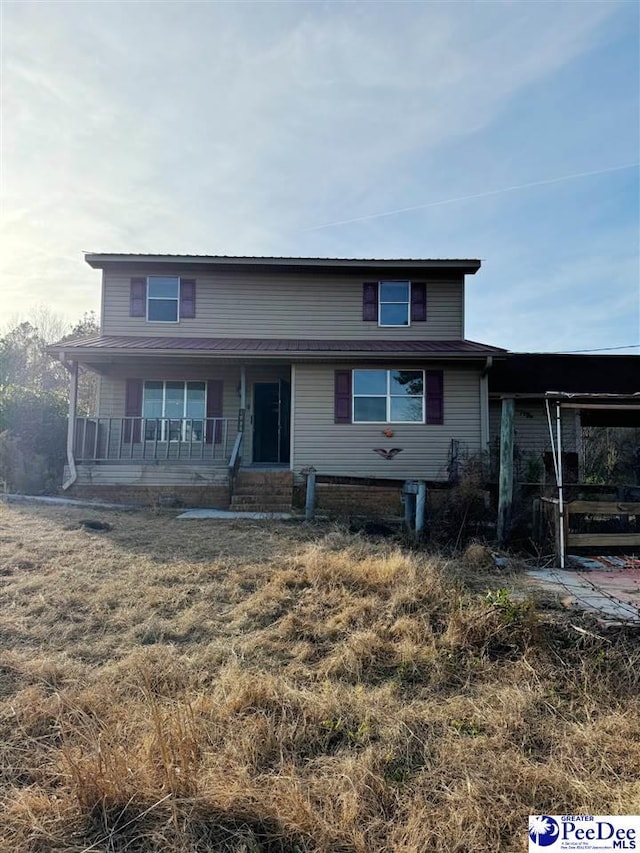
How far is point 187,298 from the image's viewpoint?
490 inches

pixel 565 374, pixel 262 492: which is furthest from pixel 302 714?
pixel 565 374

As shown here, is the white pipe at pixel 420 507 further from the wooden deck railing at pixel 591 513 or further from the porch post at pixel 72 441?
the porch post at pixel 72 441

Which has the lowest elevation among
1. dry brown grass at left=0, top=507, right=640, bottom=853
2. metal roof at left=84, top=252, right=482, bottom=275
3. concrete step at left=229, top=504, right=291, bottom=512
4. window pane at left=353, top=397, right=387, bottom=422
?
dry brown grass at left=0, top=507, right=640, bottom=853

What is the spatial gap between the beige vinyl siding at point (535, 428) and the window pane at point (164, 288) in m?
9.26

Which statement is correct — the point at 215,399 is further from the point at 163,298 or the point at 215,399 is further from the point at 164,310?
the point at 163,298

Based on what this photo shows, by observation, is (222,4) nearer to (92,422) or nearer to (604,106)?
(604,106)

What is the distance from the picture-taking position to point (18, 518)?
777cm

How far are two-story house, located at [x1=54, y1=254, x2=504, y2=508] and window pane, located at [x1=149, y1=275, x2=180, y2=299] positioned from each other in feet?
0.13

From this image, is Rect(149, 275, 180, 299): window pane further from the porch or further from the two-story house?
the porch

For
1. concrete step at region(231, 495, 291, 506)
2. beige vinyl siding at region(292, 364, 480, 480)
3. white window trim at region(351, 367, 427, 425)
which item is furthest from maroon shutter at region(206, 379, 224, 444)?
white window trim at region(351, 367, 427, 425)

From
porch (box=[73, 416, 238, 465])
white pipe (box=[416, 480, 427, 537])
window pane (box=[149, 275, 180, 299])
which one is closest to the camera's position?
white pipe (box=[416, 480, 427, 537])

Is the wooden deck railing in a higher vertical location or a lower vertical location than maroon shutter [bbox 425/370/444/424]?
lower

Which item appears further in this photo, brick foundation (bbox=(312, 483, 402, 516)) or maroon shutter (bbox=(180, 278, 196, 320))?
maroon shutter (bbox=(180, 278, 196, 320))

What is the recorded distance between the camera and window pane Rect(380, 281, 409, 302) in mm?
12484
